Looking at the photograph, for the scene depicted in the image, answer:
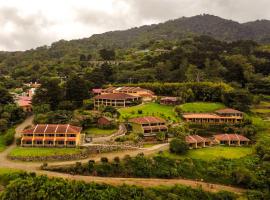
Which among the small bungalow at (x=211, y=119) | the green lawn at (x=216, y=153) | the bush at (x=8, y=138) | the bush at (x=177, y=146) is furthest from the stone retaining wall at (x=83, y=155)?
the small bungalow at (x=211, y=119)

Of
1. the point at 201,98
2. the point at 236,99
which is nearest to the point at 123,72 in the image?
the point at 201,98

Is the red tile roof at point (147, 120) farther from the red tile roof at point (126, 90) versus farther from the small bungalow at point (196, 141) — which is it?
the red tile roof at point (126, 90)

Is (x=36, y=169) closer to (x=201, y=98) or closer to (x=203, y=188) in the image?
(x=203, y=188)

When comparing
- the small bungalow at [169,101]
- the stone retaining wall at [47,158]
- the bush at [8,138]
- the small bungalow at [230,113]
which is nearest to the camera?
the stone retaining wall at [47,158]

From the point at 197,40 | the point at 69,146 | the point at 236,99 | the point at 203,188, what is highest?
the point at 197,40

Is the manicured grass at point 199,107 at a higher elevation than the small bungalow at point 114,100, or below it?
below

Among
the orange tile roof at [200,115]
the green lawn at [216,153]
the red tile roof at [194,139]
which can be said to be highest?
the orange tile roof at [200,115]
